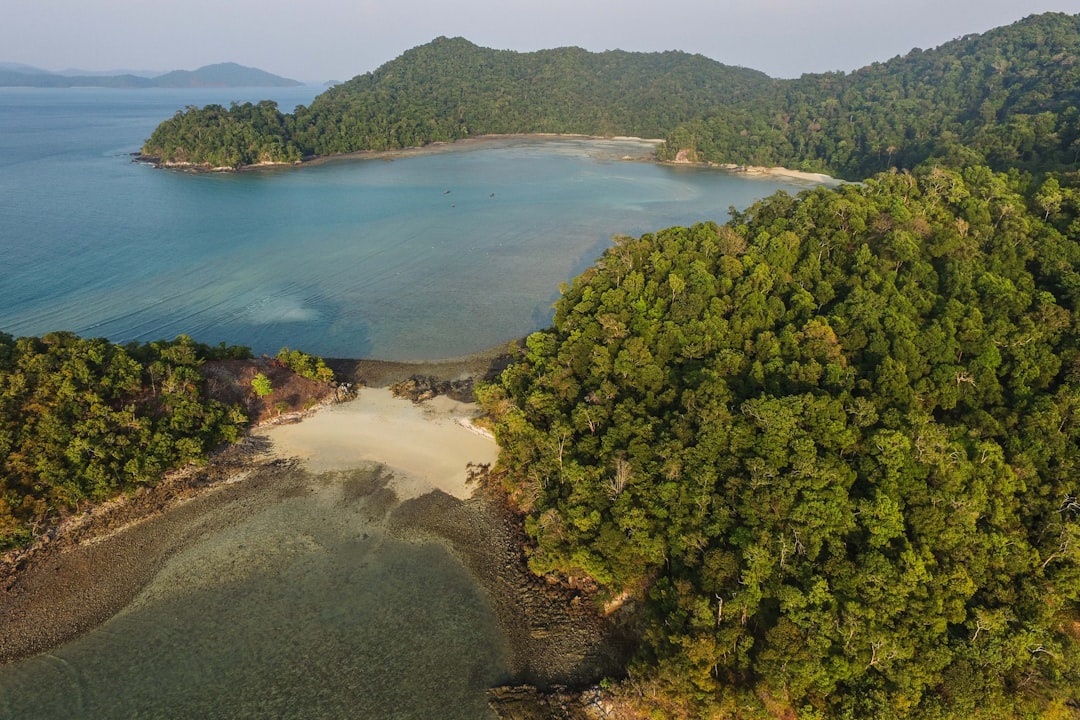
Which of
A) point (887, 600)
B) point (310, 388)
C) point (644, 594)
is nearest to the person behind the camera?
point (887, 600)

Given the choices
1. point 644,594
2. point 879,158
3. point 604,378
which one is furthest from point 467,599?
point 879,158

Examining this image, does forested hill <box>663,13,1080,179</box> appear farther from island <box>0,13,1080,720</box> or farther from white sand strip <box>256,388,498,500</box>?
white sand strip <box>256,388,498,500</box>

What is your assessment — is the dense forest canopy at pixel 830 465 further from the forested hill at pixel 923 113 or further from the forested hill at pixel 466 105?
the forested hill at pixel 466 105

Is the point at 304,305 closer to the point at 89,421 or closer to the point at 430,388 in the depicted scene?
the point at 430,388

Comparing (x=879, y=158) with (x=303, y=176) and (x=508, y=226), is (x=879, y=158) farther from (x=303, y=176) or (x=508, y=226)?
(x=303, y=176)

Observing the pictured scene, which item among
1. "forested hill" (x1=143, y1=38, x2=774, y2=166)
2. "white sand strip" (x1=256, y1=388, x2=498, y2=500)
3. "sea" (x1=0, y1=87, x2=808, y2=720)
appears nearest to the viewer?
"sea" (x1=0, y1=87, x2=808, y2=720)

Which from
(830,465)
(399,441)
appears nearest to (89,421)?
(399,441)

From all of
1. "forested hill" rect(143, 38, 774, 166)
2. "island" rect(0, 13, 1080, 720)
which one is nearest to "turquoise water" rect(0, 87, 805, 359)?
"island" rect(0, 13, 1080, 720)

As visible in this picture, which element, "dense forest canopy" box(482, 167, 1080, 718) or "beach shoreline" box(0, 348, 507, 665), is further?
"beach shoreline" box(0, 348, 507, 665)
